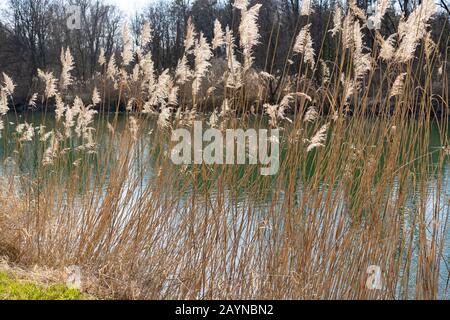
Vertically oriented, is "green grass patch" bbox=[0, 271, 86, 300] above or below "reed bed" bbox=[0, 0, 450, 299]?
below

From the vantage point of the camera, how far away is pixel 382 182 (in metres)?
2.42

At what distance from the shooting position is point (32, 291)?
254 cm

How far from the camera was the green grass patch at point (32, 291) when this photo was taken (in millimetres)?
2479

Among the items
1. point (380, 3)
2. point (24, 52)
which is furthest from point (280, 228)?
point (24, 52)

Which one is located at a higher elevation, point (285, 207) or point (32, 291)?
point (285, 207)

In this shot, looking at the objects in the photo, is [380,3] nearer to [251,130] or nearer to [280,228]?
[251,130]

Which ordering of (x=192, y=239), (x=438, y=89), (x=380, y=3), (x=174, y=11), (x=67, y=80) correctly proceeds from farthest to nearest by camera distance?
(x=174, y=11) → (x=438, y=89) → (x=67, y=80) → (x=192, y=239) → (x=380, y=3)

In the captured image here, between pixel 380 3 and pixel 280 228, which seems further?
pixel 280 228

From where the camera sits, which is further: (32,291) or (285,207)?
(285,207)

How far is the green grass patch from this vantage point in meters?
2.48

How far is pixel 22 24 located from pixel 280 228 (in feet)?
A: 93.9

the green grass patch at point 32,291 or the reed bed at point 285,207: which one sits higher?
the reed bed at point 285,207

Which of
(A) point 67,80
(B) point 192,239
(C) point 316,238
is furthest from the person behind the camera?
(A) point 67,80
